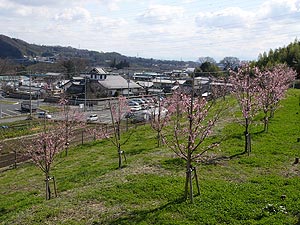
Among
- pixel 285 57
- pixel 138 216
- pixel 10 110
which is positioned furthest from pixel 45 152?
pixel 285 57

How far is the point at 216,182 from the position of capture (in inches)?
336

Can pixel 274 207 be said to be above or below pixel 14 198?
above

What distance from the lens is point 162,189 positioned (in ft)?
26.9

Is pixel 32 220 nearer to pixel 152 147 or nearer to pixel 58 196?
pixel 58 196

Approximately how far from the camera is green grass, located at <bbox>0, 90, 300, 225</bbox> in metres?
6.81

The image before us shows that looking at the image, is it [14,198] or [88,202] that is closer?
[88,202]

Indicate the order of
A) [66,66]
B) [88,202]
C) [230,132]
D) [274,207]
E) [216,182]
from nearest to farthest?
[274,207]
[88,202]
[216,182]
[230,132]
[66,66]

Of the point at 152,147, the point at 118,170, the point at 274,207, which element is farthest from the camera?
the point at 152,147

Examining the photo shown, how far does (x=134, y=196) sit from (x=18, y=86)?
200ft

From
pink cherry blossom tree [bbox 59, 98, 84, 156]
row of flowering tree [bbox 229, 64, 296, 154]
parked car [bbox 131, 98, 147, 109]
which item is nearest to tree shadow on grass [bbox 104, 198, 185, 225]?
row of flowering tree [bbox 229, 64, 296, 154]

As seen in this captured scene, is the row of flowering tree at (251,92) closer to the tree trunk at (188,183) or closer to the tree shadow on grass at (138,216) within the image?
the tree trunk at (188,183)

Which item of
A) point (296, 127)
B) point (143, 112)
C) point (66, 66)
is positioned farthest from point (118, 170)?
point (66, 66)

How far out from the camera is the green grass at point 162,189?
6812 mm

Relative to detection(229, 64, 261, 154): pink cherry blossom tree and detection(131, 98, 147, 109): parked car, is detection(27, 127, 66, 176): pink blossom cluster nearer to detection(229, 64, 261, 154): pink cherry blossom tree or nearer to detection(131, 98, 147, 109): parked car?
detection(229, 64, 261, 154): pink cherry blossom tree
